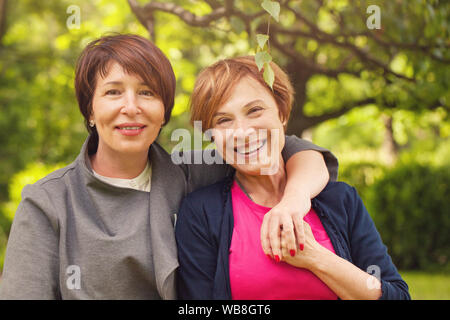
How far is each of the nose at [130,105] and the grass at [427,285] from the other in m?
4.47

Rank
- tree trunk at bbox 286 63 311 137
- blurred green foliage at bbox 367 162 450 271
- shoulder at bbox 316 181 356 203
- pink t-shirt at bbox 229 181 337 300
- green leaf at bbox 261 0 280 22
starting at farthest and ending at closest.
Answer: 1. blurred green foliage at bbox 367 162 450 271
2. tree trunk at bbox 286 63 311 137
3. shoulder at bbox 316 181 356 203
4. pink t-shirt at bbox 229 181 337 300
5. green leaf at bbox 261 0 280 22

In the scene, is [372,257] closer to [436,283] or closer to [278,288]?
[278,288]

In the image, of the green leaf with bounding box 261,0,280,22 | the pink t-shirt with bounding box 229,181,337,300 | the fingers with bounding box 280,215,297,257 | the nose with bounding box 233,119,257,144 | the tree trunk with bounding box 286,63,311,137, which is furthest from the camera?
the tree trunk with bounding box 286,63,311,137

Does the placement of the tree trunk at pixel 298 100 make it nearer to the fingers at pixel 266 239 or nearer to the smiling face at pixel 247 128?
the smiling face at pixel 247 128

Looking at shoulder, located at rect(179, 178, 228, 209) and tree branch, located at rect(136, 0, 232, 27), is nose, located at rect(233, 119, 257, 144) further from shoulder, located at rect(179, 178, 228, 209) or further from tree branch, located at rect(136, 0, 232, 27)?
tree branch, located at rect(136, 0, 232, 27)

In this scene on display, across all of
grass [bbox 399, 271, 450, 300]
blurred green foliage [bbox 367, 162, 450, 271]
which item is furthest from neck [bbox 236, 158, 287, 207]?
blurred green foliage [bbox 367, 162, 450, 271]

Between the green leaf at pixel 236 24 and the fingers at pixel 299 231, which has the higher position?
the green leaf at pixel 236 24

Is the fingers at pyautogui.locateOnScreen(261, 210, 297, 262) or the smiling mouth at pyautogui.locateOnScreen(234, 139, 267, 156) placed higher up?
the smiling mouth at pyautogui.locateOnScreen(234, 139, 267, 156)

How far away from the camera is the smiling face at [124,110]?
2.09m

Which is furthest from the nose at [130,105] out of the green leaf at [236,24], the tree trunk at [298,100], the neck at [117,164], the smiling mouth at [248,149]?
the tree trunk at [298,100]

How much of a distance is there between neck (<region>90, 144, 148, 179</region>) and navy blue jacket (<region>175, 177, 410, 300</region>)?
0.30 m

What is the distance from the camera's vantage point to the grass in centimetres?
552

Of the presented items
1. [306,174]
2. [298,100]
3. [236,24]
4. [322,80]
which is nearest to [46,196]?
Result: [306,174]

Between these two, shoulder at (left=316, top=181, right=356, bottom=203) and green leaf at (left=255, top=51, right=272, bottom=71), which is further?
shoulder at (left=316, top=181, right=356, bottom=203)
